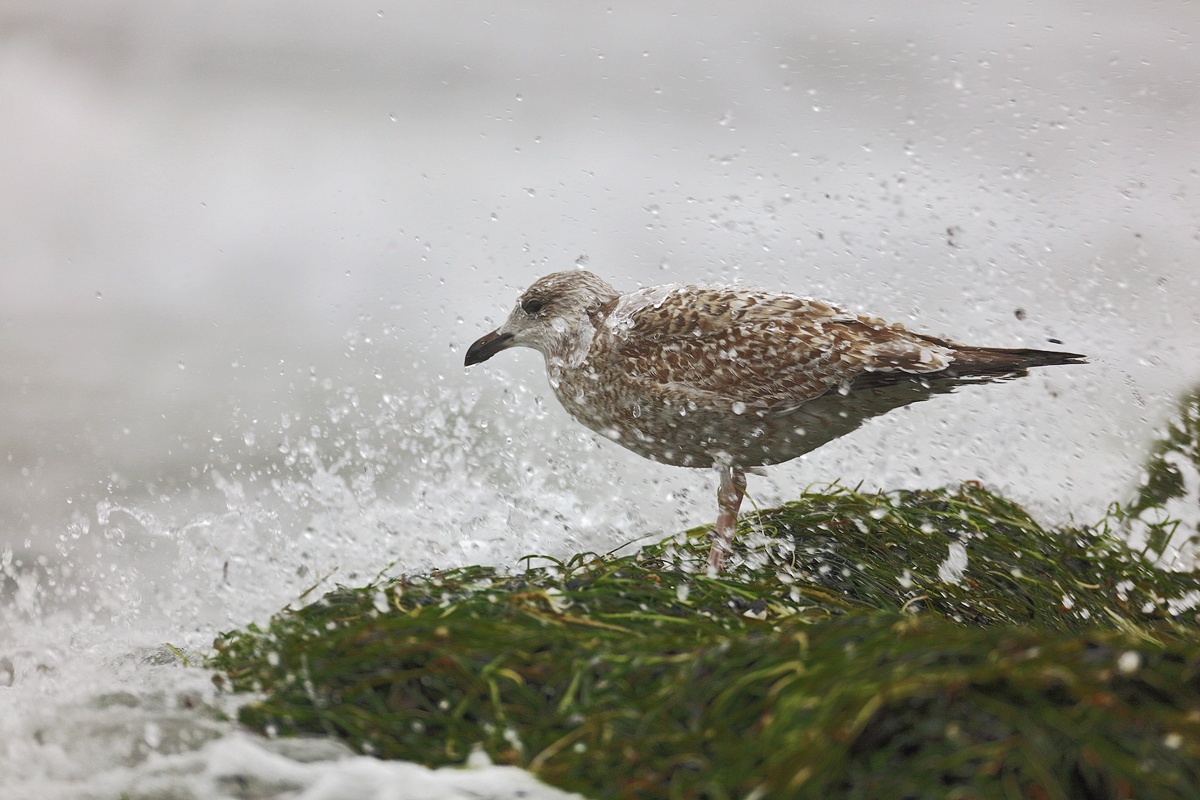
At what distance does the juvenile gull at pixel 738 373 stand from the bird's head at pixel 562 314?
0.02m

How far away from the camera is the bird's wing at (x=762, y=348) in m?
3.42

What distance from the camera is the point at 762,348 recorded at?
354cm

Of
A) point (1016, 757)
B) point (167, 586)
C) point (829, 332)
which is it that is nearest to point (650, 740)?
point (1016, 757)

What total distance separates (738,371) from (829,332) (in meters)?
0.44

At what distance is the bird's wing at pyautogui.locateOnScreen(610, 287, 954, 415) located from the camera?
3.42m

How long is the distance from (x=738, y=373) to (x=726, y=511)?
71cm

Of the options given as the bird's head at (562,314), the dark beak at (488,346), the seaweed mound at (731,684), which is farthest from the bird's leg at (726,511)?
→ the dark beak at (488,346)

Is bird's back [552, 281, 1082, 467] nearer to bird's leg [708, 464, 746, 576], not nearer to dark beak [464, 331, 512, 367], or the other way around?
bird's leg [708, 464, 746, 576]

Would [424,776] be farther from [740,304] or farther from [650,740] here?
[740,304]

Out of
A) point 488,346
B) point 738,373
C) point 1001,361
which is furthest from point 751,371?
point 488,346

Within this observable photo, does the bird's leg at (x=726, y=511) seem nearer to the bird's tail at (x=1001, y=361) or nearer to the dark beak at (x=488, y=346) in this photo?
the bird's tail at (x=1001, y=361)

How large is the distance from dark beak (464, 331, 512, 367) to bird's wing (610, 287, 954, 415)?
33.1 inches

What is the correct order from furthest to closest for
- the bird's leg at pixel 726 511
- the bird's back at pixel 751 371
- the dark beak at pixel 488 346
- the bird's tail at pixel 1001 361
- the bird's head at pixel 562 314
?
1. the dark beak at pixel 488 346
2. the bird's head at pixel 562 314
3. the bird's leg at pixel 726 511
4. the bird's back at pixel 751 371
5. the bird's tail at pixel 1001 361

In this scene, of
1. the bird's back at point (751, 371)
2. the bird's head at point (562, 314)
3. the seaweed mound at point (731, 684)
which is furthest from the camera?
the bird's head at point (562, 314)
